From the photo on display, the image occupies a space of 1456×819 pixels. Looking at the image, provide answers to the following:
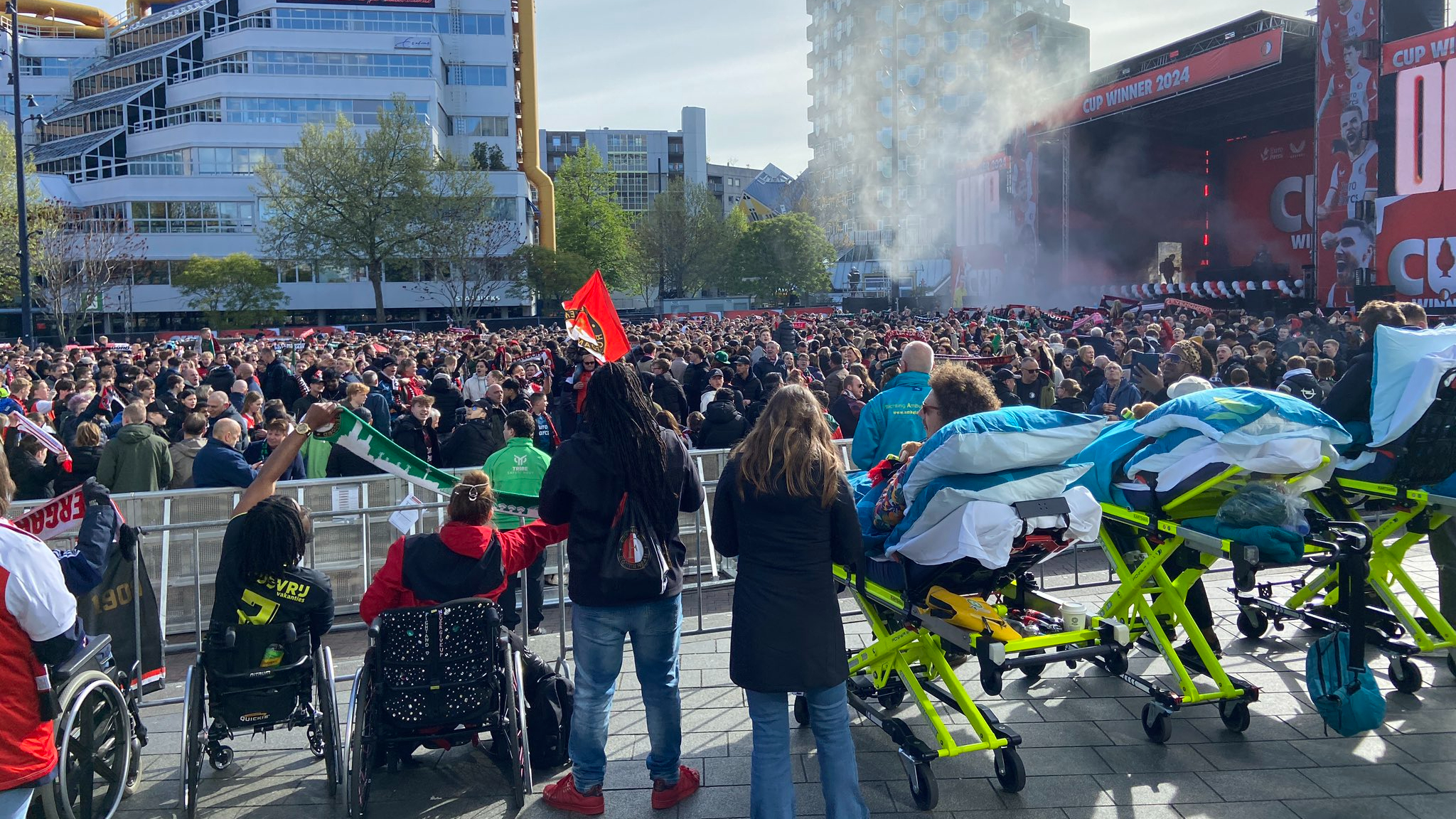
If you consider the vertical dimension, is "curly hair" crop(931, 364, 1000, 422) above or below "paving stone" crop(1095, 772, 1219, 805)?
above

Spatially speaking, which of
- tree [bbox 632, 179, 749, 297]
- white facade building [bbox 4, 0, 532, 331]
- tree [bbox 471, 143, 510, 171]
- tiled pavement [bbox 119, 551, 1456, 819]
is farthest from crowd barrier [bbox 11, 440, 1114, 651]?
tree [bbox 632, 179, 749, 297]

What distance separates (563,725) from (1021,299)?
3682cm

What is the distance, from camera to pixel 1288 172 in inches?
1438

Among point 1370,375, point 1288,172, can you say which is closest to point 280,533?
point 1370,375

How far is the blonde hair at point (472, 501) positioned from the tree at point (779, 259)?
60.5m

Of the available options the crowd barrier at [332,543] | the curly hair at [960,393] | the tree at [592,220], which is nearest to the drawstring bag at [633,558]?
the curly hair at [960,393]

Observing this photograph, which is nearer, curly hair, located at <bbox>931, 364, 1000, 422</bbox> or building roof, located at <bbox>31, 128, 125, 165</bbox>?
curly hair, located at <bbox>931, 364, 1000, 422</bbox>

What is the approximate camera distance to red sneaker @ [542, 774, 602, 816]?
4277 mm

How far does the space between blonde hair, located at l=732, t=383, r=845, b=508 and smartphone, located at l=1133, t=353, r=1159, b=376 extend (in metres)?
7.64

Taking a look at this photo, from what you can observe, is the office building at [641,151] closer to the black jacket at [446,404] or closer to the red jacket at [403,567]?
the black jacket at [446,404]

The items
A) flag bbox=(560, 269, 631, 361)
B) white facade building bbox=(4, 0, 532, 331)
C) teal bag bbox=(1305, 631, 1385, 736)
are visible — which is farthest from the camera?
white facade building bbox=(4, 0, 532, 331)

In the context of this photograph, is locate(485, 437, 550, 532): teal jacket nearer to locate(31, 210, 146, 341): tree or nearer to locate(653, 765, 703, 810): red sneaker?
locate(653, 765, 703, 810): red sneaker

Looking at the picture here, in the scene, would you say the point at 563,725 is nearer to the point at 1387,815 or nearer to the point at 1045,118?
the point at 1387,815

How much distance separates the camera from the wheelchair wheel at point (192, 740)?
4.21 meters
